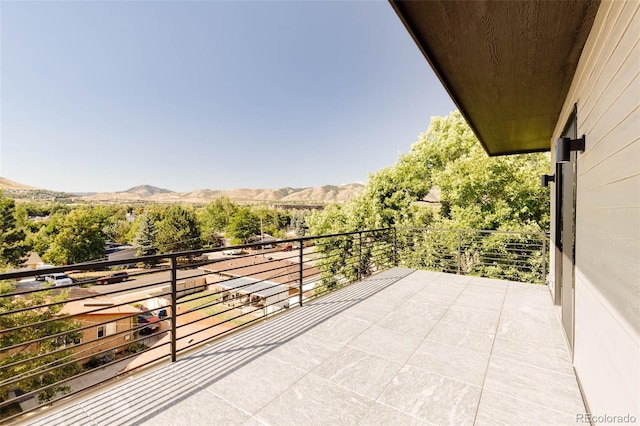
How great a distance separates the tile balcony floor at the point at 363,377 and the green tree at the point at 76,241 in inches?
1446

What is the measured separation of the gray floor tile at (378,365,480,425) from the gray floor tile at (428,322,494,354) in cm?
66

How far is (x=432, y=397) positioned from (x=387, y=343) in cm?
78

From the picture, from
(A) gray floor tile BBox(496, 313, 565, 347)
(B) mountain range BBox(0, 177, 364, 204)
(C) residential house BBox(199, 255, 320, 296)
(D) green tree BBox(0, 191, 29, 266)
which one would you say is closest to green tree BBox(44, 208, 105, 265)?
(D) green tree BBox(0, 191, 29, 266)

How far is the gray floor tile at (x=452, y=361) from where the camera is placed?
2.19 m

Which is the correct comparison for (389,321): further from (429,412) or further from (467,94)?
(467,94)

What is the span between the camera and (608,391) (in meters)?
1.37

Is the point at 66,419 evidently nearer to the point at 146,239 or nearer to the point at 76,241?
the point at 76,241

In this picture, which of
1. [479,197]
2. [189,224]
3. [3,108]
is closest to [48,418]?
[479,197]

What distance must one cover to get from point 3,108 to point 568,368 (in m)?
55.4

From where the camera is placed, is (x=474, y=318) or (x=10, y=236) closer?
(x=474, y=318)

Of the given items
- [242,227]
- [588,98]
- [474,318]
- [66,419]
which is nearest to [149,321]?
[66,419]

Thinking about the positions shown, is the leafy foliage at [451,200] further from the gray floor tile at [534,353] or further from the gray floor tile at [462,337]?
the gray floor tile at [534,353]

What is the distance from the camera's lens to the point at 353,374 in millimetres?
2176

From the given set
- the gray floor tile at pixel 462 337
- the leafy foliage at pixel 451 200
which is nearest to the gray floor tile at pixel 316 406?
the gray floor tile at pixel 462 337
